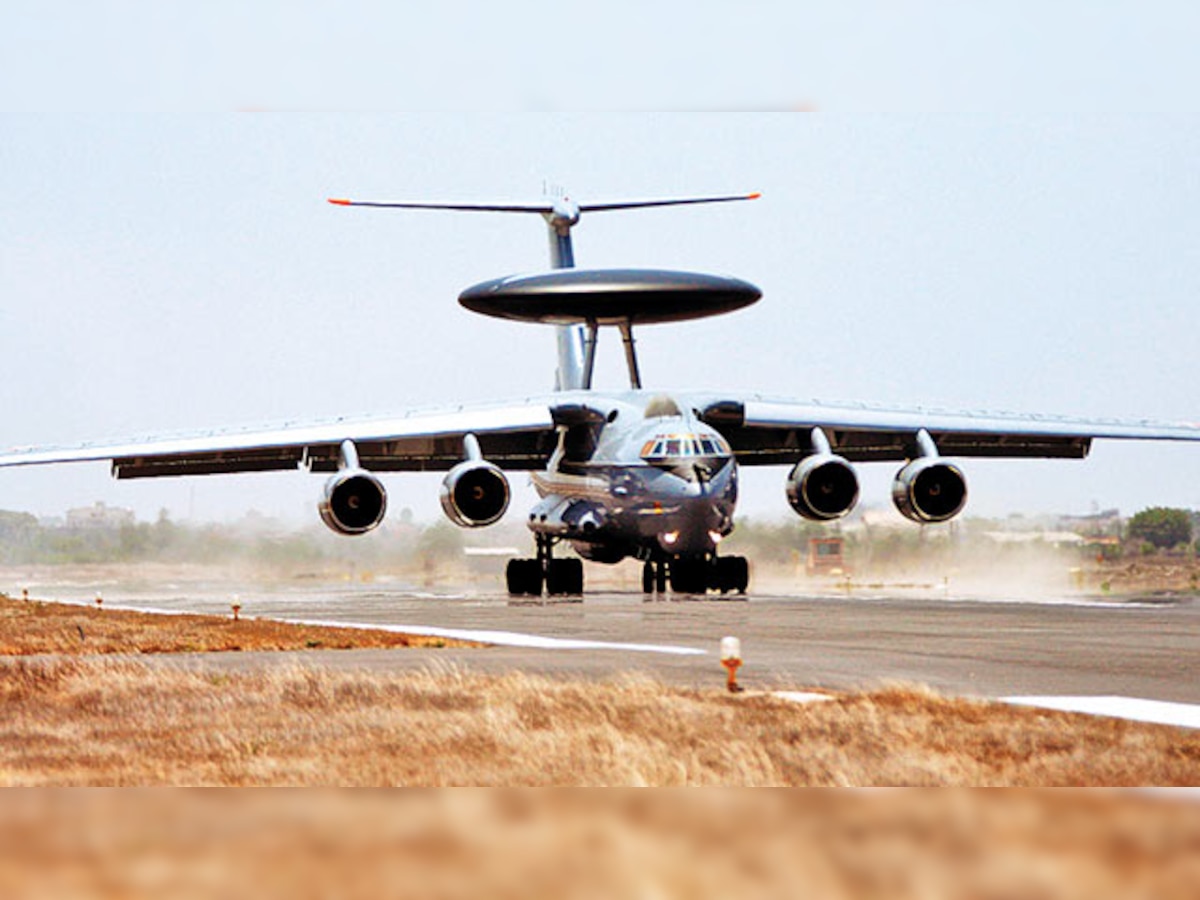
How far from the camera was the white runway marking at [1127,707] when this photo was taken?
1169cm

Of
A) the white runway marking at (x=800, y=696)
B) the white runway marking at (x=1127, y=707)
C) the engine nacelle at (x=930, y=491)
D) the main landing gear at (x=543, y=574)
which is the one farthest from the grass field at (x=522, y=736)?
the main landing gear at (x=543, y=574)

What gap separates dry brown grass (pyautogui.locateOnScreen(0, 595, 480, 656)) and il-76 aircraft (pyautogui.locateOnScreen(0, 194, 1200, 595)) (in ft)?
8.58

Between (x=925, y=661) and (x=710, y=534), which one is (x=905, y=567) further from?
(x=925, y=661)

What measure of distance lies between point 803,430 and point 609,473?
6.69 metres

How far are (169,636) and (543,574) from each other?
14.2m

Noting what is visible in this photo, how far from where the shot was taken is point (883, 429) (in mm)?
33469

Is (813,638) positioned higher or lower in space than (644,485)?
lower

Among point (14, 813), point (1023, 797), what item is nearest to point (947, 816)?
point (1023, 797)

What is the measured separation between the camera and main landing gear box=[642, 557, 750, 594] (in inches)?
1314

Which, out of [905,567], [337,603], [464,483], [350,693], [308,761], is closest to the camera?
[308,761]

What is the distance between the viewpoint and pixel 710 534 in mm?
30438

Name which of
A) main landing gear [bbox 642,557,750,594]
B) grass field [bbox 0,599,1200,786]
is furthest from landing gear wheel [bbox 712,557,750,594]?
grass field [bbox 0,599,1200,786]

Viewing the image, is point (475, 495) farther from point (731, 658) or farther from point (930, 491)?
point (731, 658)

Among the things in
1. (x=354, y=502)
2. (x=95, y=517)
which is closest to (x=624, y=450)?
(x=354, y=502)
